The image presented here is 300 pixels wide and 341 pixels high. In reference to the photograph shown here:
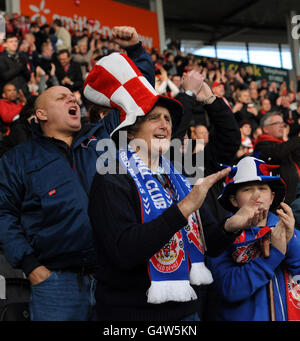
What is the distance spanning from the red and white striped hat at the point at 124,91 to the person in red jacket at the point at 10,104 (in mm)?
3789

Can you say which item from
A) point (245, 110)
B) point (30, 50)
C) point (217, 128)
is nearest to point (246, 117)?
point (245, 110)

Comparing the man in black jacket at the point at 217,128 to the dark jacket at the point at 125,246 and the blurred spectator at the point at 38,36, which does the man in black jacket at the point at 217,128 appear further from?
the blurred spectator at the point at 38,36

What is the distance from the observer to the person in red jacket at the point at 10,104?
222 inches

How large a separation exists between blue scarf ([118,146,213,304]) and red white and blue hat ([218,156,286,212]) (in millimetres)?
479

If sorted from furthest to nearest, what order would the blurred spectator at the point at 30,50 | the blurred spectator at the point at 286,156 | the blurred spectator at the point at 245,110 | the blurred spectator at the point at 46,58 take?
the blurred spectator at the point at 245,110 < the blurred spectator at the point at 46,58 < the blurred spectator at the point at 30,50 < the blurred spectator at the point at 286,156

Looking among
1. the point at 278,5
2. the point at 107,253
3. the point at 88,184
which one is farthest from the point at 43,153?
the point at 278,5

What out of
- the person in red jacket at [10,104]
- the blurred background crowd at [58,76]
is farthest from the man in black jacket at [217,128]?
the person in red jacket at [10,104]

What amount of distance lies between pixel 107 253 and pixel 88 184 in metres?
0.81

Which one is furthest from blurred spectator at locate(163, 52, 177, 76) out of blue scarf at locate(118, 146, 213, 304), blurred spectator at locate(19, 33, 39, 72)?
blue scarf at locate(118, 146, 213, 304)

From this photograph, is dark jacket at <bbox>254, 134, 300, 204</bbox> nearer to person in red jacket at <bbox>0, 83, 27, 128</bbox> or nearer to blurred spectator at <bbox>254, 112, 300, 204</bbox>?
blurred spectator at <bbox>254, 112, 300, 204</bbox>

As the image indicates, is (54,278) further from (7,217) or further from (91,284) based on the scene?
(7,217)

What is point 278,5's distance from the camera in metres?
17.9

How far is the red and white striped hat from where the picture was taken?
5.83 ft
